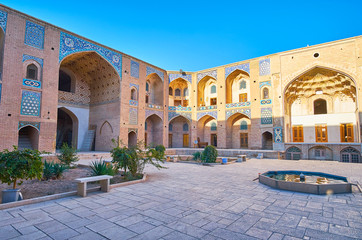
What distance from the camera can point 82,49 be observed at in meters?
13.9

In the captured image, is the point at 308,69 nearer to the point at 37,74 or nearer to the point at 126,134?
the point at 126,134

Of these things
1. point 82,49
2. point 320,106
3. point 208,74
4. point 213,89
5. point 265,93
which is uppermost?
point 208,74

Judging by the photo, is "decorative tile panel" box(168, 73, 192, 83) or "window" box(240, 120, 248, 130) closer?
"window" box(240, 120, 248, 130)

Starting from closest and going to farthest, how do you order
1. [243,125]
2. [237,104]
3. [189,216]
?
1. [189,216]
2. [237,104]
3. [243,125]

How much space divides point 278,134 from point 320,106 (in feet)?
16.5

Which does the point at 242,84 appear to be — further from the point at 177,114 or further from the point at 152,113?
the point at 152,113

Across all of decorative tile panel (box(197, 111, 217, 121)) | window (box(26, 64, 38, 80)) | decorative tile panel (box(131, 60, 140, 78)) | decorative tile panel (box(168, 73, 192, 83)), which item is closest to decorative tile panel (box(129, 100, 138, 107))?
decorative tile panel (box(131, 60, 140, 78))

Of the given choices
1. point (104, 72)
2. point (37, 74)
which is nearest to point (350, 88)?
point (104, 72)

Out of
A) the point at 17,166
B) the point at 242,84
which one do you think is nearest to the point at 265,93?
the point at 242,84

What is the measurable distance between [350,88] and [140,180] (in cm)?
1603

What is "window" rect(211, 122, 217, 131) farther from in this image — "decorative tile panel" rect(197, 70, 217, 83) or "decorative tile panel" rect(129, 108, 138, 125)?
"decorative tile panel" rect(129, 108, 138, 125)

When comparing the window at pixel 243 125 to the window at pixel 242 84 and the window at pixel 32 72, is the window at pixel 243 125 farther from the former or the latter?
the window at pixel 32 72

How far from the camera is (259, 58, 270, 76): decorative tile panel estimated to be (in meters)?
16.3

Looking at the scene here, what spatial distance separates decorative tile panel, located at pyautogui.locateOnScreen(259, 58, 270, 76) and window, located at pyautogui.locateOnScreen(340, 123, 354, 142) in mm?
6778
